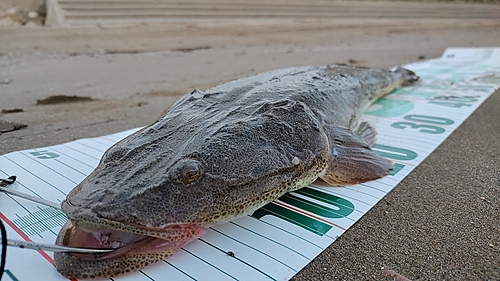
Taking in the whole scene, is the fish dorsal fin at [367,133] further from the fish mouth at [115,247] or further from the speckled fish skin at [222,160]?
the fish mouth at [115,247]

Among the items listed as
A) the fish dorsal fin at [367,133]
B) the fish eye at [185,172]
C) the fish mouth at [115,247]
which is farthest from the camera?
Result: the fish dorsal fin at [367,133]

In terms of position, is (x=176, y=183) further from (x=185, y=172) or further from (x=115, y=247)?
(x=115, y=247)

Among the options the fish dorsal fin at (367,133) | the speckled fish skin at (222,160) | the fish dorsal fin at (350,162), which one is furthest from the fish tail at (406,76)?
the fish dorsal fin at (350,162)

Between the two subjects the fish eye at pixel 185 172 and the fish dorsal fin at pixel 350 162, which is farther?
the fish dorsal fin at pixel 350 162

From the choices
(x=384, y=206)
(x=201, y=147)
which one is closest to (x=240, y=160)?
(x=201, y=147)

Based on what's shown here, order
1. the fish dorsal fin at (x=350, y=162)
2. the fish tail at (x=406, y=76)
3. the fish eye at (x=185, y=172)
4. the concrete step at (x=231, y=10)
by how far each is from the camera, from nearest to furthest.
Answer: the fish eye at (x=185, y=172) → the fish dorsal fin at (x=350, y=162) → the fish tail at (x=406, y=76) → the concrete step at (x=231, y=10)

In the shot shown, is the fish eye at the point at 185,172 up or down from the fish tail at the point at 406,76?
up

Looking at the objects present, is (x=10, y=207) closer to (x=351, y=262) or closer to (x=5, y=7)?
(x=351, y=262)

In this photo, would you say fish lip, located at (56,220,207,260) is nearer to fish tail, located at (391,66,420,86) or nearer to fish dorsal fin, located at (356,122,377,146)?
fish dorsal fin, located at (356,122,377,146)
